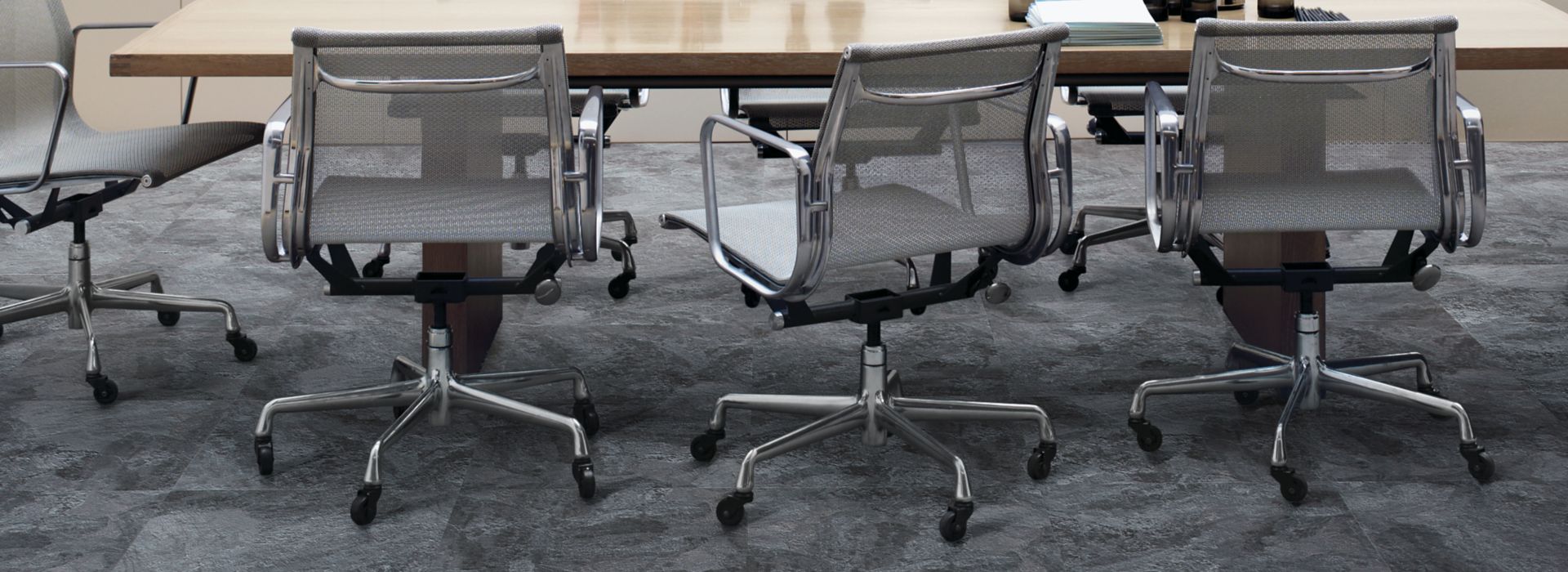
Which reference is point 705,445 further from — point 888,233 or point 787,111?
point 787,111

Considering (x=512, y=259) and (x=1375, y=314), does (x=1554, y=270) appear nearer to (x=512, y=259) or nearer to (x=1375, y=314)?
(x=1375, y=314)

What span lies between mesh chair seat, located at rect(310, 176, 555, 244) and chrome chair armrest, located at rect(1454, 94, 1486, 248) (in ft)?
4.69

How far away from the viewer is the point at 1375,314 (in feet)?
12.2

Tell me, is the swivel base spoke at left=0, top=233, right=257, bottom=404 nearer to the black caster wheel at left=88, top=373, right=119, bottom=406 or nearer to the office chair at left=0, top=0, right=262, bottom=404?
the office chair at left=0, top=0, right=262, bottom=404

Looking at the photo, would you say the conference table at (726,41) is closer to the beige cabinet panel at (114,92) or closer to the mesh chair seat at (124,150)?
the mesh chair seat at (124,150)

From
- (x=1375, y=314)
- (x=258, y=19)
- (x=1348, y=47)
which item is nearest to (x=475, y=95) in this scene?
(x=258, y=19)

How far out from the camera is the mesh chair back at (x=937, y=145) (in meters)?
2.30

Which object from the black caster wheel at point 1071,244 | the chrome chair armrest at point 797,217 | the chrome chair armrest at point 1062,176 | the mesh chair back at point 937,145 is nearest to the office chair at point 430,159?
the chrome chair armrest at point 797,217

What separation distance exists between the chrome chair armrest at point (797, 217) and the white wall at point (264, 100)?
3.25 meters

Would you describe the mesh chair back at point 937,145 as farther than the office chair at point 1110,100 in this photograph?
No

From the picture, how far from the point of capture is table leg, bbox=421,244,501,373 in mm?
3146

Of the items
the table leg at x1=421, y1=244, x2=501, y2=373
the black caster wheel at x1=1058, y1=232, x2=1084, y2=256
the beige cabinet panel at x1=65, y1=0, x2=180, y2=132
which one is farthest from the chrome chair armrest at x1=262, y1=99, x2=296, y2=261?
the beige cabinet panel at x1=65, y1=0, x2=180, y2=132

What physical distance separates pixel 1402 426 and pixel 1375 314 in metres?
0.78

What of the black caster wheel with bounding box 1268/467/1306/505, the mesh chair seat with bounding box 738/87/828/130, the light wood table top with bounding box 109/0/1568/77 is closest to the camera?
the black caster wheel with bounding box 1268/467/1306/505
